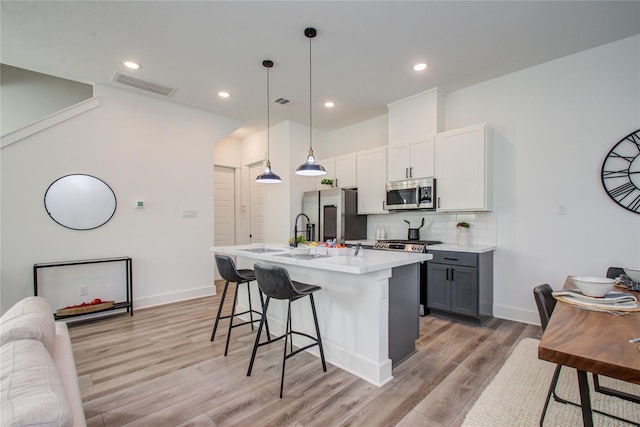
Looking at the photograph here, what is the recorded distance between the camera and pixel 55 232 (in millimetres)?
3643

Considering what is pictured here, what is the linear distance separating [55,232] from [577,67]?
619 centimetres

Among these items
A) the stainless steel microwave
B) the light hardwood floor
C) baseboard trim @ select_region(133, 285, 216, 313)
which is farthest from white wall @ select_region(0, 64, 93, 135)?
the stainless steel microwave

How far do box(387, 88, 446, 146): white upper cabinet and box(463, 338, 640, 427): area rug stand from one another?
281 centimetres

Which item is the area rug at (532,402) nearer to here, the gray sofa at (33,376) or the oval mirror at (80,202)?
the gray sofa at (33,376)

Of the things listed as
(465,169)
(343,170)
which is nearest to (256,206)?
(343,170)

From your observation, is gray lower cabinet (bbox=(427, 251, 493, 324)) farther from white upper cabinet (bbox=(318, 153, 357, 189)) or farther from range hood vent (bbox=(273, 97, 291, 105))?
range hood vent (bbox=(273, 97, 291, 105))

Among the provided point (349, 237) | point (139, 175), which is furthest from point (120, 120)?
point (349, 237)

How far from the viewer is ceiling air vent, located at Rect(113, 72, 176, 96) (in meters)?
3.72

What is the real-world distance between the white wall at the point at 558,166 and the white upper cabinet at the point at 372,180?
1333mm

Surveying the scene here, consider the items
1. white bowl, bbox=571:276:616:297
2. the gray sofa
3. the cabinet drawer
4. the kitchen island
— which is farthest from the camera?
the cabinet drawer

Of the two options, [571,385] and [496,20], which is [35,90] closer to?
[496,20]

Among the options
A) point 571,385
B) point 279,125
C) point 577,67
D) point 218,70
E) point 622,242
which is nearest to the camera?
point 571,385

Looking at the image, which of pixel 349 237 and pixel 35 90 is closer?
pixel 35 90

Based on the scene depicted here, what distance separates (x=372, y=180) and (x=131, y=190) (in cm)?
→ 347
